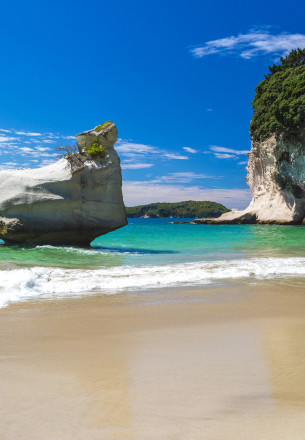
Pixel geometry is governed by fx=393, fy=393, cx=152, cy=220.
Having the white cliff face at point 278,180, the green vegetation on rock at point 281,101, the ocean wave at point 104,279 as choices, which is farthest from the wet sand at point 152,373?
the white cliff face at point 278,180

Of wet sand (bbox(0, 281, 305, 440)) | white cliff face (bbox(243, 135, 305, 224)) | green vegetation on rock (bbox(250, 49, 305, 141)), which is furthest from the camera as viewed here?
white cliff face (bbox(243, 135, 305, 224))

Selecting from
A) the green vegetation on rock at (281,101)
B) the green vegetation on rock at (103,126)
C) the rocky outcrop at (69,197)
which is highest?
the green vegetation on rock at (281,101)

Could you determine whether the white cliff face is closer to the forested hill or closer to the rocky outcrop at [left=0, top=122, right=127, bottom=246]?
the rocky outcrop at [left=0, top=122, right=127, bottom=246]

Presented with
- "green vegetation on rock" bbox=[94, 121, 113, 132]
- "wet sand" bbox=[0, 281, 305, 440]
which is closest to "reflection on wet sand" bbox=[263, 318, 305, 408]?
"wet sand" bbox=[0, 281, 305, 440]

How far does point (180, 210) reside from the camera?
6786 inches

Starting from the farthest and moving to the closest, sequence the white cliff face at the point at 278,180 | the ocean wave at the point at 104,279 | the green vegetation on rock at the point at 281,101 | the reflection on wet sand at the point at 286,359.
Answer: the white cliff face at the point at 278,180 → the green vegetation on rock at the point at 281,101 → the ocean wave at the point at 104,279 → the reflection on wet sand at the point at 286,359

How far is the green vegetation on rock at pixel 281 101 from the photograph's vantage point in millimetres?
48000

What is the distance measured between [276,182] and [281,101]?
11.8m

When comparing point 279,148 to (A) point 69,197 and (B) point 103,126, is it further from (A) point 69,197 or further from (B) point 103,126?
(A) point 69,197

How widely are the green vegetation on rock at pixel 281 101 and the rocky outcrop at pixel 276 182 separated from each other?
1644mm

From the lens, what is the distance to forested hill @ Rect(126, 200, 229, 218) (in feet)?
524

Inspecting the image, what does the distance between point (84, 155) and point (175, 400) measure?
17081 mm

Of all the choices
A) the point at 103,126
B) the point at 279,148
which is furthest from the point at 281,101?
the point at 103,126

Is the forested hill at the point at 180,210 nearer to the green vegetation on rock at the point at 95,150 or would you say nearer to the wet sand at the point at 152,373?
the green vegetation on rock at the point at 95,150
